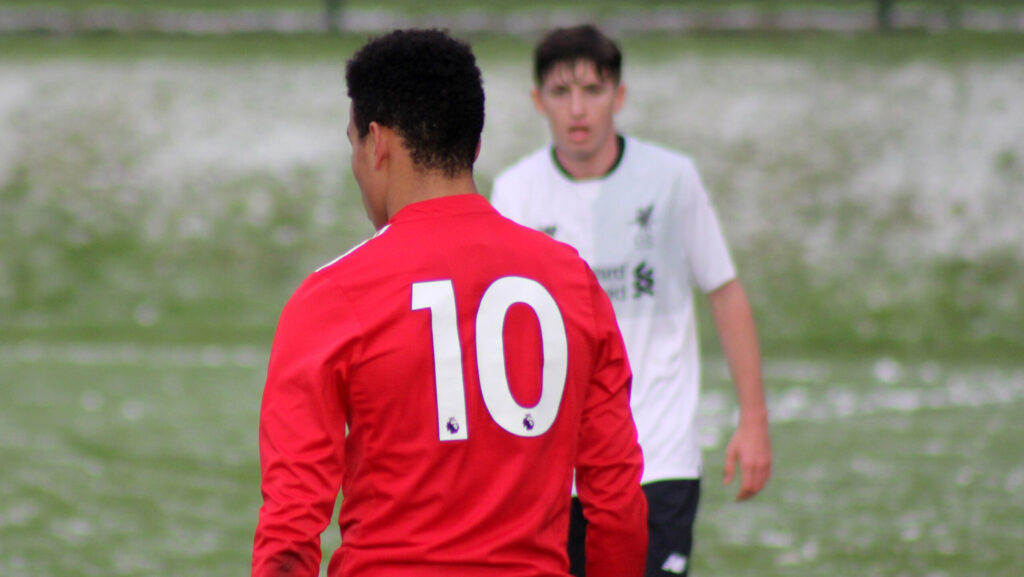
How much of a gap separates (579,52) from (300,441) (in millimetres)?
2632

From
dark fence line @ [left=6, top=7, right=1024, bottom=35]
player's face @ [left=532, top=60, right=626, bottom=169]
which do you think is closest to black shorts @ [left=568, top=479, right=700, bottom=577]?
player's face @ [left=532, top=60, right=626, bottom=169]

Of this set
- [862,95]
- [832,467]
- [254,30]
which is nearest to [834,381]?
[832,467]

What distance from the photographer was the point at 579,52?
14.8 feet

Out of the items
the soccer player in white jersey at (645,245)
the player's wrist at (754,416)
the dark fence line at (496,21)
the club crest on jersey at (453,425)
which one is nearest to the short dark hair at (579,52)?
the soccer player in white jersey at (645,245)

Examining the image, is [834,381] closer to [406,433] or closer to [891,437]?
[891,437]

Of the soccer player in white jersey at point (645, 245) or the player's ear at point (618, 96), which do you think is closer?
the soccer player in white jersey at point (645, 245)

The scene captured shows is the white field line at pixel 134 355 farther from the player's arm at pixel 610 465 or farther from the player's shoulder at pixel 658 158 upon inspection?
the player's arm at pixel 610 465

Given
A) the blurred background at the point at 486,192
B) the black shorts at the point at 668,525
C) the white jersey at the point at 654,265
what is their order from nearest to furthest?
the black shorts at the point at 668,525 → the white jersey at the point at 654,265 → the blurred background at the point at 486,192

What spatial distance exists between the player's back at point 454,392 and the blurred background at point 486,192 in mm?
5073

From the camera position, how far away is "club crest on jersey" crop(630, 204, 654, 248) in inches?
172

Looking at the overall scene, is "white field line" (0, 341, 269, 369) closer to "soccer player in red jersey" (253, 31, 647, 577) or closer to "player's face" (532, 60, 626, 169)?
"player's face" (532, 60, 626, 169)

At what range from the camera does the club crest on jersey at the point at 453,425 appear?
86.4 inches

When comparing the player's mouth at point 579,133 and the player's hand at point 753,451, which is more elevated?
the player's mouth at point 579,133

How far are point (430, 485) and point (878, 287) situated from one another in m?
14.5
